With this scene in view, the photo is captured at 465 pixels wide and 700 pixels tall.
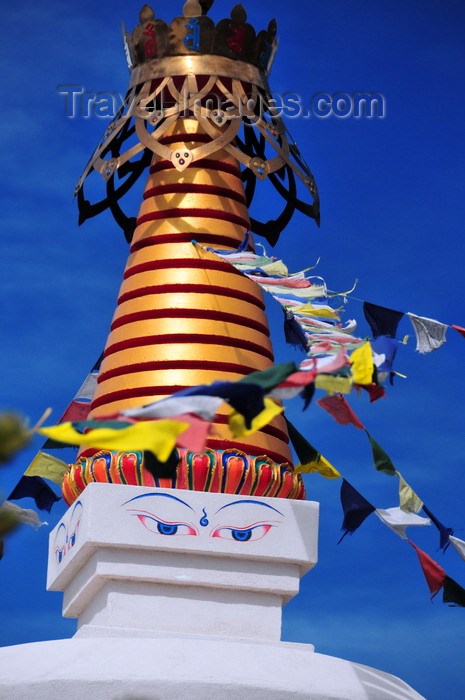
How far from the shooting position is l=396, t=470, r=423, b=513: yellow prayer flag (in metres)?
10.8

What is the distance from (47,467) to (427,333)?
15.2 feet

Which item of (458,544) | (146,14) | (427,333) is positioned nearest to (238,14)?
(146,14)

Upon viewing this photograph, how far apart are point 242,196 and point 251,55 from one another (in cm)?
161

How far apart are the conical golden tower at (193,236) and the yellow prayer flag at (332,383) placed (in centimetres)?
323

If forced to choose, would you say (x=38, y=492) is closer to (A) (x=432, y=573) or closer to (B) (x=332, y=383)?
(A) (x=432, y=573)

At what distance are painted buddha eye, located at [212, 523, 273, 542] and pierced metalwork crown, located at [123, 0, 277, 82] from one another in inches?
215

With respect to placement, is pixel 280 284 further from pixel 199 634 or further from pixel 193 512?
pixel 199 634

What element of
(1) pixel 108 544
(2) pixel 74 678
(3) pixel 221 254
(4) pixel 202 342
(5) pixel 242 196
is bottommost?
(2) pixel 74 678

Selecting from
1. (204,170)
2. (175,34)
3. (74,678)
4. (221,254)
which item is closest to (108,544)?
(74,678)

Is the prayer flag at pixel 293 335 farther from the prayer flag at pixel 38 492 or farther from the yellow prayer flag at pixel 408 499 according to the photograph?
the prayer flag at pixel 38 492

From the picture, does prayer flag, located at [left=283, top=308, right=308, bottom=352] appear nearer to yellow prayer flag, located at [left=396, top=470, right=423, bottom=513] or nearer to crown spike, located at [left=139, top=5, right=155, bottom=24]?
yellow prayer flag, located at [left=396, top=470, right=423, bottom=513]

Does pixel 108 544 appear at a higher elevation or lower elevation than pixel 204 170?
lower

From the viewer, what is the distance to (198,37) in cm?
1185

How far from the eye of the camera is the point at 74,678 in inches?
328
